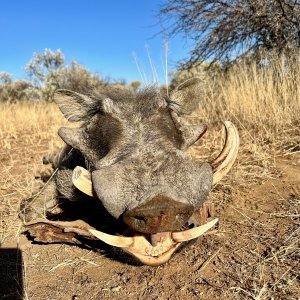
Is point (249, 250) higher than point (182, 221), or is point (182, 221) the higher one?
point (182, 221)

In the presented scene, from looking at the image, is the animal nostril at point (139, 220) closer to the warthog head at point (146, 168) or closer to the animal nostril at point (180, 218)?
the warthog head at point (146, 168)

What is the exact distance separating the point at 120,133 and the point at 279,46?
583cm

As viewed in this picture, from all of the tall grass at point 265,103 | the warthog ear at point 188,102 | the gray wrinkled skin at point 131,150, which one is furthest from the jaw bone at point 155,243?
the tall grass at point 265,103

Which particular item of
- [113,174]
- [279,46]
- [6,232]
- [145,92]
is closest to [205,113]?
[279,46]

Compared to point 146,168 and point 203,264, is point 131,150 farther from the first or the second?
point 203,264

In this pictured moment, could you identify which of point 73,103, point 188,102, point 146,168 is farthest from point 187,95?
point 146,168

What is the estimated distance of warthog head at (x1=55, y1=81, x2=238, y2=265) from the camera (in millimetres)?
1861

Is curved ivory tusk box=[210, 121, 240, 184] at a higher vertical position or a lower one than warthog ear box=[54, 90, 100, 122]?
lower

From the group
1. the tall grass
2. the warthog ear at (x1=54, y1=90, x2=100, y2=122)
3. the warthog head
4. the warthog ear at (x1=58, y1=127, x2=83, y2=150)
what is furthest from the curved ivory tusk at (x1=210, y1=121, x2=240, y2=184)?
the tall grass

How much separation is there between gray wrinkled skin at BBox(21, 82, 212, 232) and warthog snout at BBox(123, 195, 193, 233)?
3cm

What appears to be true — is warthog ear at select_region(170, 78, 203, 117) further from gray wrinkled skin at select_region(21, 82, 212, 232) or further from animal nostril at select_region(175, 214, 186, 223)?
animal nostril at select_region(175, 214, 186, 223)

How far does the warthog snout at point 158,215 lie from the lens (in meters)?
1.79

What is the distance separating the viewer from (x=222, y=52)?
28.0 feet

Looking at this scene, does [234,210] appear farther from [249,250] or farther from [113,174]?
[113,174]
